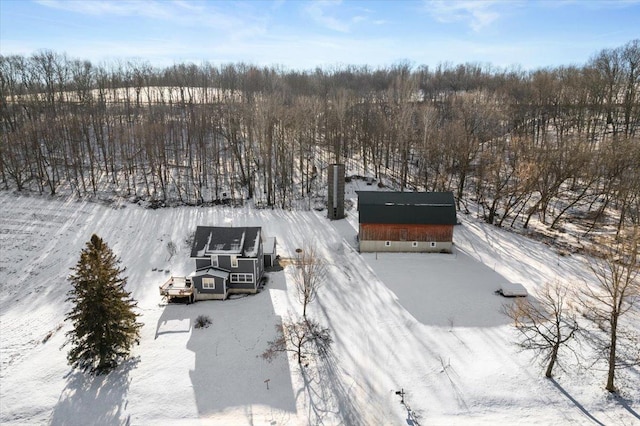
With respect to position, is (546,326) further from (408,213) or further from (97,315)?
(97,315)

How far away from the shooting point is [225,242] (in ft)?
84.1

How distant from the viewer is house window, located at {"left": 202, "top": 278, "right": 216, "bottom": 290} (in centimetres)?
2467

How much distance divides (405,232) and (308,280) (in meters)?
12.1

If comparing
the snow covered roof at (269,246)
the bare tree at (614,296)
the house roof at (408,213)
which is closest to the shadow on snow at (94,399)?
the snow covered roof at (269,246)

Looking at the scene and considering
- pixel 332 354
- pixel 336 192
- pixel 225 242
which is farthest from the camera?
pixel 336 192

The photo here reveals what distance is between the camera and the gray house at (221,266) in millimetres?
24672

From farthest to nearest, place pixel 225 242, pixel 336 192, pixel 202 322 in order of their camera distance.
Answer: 1. pixel 336 192
2. pixel 225 242
3. pixel 202 322

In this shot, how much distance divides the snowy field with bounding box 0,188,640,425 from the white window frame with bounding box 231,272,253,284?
1.14 meters

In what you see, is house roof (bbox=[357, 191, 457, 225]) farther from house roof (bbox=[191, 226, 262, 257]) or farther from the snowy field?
house roof (bbox=[191, 226, 262, 257])

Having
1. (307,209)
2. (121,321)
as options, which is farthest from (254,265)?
(307,209)

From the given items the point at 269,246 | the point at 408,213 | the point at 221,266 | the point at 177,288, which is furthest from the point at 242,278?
the point at 408,213

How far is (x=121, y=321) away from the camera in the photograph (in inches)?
763

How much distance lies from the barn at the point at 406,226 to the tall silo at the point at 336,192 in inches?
213

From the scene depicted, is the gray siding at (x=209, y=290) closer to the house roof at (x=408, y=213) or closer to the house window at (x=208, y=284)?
the house window at (x=208, y=284)
